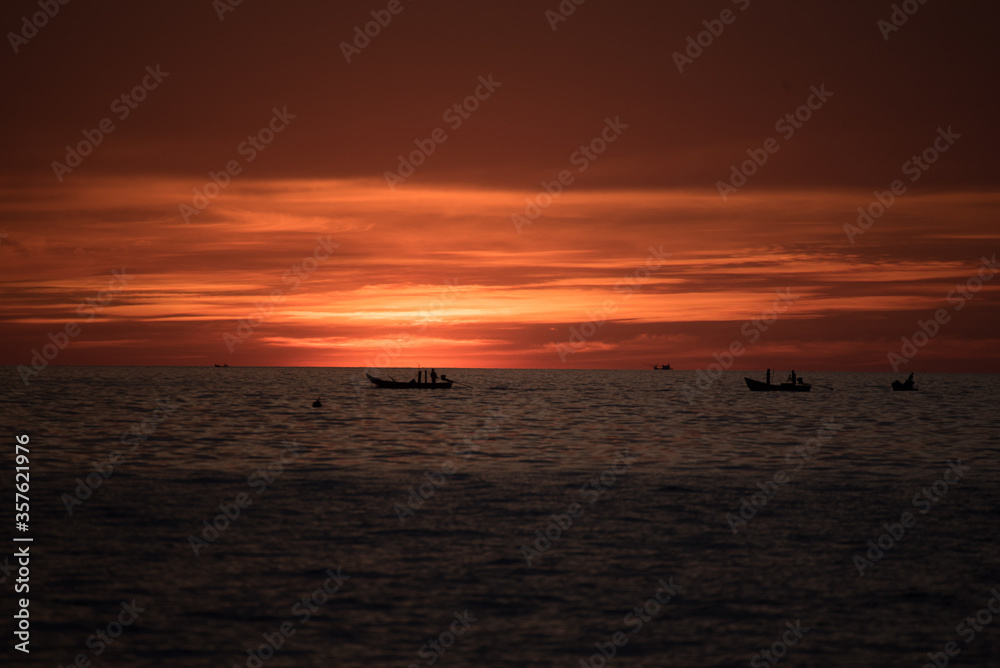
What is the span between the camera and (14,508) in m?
28.9

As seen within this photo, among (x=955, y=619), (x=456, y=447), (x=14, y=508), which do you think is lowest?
(x=955, y=619)

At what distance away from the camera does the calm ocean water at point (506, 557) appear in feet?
53.8

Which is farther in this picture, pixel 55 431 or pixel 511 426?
pixel 511 426

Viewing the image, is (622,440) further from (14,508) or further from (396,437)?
(14,508)

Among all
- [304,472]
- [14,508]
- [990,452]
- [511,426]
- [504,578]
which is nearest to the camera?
[504,578]

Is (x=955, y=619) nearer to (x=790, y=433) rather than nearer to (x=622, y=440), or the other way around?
(x=622, y=440)

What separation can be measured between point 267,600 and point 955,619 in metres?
14.2

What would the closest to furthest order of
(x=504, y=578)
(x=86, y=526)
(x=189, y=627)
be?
(x=189, y=627)
(x=504, y=578)
(x=86, y=526)

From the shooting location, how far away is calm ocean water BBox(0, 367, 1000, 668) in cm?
1639

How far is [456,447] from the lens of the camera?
53000 millimetres

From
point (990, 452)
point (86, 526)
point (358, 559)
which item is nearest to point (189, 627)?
point (358, 559)

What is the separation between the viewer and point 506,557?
23.1 metres

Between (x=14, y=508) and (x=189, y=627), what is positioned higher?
(x=14, y=508)

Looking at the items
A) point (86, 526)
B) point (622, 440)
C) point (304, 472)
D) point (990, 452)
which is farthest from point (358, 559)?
point (990, 452)
